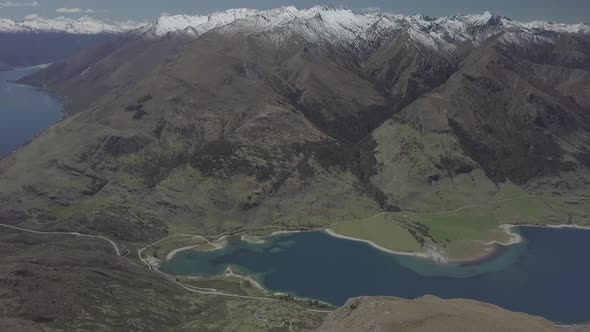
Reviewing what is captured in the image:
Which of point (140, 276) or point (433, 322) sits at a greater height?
point (433, 322)

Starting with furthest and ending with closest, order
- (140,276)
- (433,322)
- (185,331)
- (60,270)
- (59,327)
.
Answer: (140,276) → (60,270) → (185,331) → (59,327) → (433,322)

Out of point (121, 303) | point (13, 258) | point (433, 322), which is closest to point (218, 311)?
point (121, 303)

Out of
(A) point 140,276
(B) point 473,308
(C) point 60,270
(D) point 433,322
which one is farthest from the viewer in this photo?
(A) point 140,276

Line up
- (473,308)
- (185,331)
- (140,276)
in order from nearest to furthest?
(473,308)
(185,331)
(140,276)

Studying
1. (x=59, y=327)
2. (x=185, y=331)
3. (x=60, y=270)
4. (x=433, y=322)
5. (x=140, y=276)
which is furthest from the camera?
(x=140, y=276)

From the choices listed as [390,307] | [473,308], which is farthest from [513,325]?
[390,307]

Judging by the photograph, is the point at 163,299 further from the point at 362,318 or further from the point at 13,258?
the point at 362,318

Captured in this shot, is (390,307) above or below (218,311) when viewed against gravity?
above

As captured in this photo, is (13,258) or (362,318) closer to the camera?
(362,318)

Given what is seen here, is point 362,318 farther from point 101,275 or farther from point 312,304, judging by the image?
point 101,275
